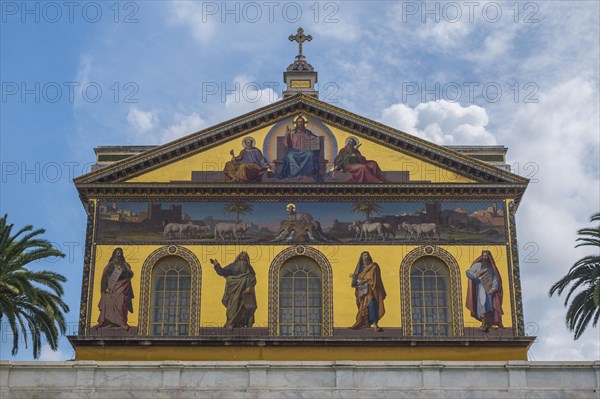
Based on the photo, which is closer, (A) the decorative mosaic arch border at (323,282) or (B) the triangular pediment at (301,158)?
(A) the decorative mosaic arch border at (323,282)

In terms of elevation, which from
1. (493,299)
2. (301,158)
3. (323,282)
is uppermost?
(301,158)

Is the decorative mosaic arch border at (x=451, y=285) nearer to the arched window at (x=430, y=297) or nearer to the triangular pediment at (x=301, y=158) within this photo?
the arched window at (x=430, y=297)

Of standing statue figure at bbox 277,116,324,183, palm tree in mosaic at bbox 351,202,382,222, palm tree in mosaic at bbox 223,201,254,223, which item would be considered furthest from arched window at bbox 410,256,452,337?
palm tree in mosaic at bbox 223,201,254,223

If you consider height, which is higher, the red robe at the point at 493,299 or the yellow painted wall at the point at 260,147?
the yellow painted wall at the point at 260,147

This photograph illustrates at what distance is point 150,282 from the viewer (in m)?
39.6

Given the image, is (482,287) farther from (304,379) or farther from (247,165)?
(304,379)

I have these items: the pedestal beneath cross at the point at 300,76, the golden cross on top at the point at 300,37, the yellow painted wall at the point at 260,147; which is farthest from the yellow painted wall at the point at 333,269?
the golden cross on top at the point at 300,37

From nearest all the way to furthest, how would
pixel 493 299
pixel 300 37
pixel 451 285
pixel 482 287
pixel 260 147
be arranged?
pixel 493 299 < pixel 482 287 < pixel 451 285 < pixel 260 147 < pixel 300 37

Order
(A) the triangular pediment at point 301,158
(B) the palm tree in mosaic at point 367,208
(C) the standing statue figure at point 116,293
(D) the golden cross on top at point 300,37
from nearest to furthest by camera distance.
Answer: (C) the standing statue figure at point 116,293 < (B) the palm tree in mosaic at point 367,208 < (A) the triangular pediment at point 301,158 < (D) the golden cross on top at point 300,37

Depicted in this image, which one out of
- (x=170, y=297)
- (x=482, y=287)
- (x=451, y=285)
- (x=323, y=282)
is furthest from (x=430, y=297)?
(x=170, y=297)

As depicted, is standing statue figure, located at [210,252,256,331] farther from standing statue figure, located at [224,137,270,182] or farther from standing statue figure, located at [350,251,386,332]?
standing statue figure, located at [350,251,386,332]

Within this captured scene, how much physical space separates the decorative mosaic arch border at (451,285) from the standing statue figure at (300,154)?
467 centimetres

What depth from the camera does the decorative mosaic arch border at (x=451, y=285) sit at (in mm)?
38875

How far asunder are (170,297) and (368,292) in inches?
295
